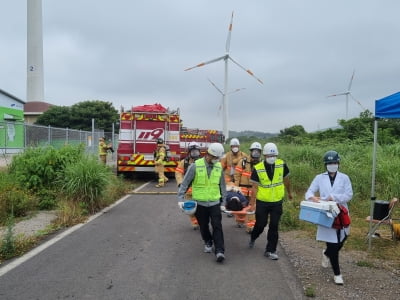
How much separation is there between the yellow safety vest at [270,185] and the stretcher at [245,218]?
2.42 ft

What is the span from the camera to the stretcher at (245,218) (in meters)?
6.56

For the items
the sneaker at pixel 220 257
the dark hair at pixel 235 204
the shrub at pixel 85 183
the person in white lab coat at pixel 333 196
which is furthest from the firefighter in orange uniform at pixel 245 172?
the shrub at pixel 85 183

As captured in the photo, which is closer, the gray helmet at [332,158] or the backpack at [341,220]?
the backpack at [341,220]

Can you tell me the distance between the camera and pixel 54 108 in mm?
51094

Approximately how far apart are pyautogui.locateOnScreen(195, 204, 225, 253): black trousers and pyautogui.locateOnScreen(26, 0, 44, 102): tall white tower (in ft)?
181

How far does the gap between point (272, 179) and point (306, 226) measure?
2547 millimetres

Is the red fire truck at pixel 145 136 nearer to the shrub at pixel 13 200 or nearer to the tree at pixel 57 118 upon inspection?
the shrub at pixel 13 200

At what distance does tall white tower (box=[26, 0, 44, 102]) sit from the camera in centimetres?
5278

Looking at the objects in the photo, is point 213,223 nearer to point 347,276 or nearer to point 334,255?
point 334,255

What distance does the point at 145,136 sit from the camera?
1584 cm

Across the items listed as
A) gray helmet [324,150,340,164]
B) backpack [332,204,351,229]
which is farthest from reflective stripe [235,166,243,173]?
backpack [332,204,351,229]

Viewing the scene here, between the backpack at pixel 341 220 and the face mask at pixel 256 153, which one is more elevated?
the face mask at pixel 256 153

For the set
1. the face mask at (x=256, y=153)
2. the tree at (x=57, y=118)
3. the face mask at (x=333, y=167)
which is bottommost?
the face mask at (x=333, y=167)

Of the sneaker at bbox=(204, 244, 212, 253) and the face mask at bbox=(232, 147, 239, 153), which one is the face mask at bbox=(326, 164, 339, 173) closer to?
the sneaker at bbox=(204, 244, 212, 253)
